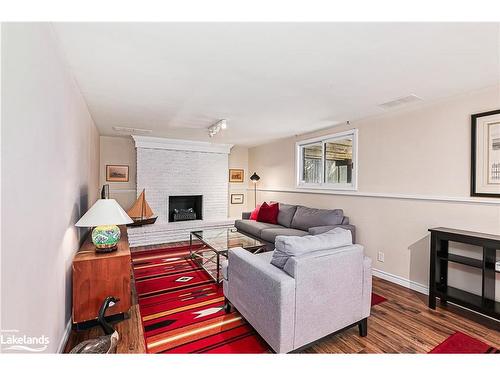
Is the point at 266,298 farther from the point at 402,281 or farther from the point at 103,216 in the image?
the point at 402,281

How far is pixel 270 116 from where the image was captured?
11.2 ft

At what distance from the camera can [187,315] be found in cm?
226

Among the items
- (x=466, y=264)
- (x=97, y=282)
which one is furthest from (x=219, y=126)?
(x=466, y=264)

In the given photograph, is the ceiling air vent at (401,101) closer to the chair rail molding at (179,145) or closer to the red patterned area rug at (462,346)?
the red patterned area rug at (462,346)

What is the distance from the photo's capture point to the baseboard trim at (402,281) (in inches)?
109

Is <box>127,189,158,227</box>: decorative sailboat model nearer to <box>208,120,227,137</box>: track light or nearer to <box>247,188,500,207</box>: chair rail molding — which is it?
<box>208,120,227,137</box>: track light

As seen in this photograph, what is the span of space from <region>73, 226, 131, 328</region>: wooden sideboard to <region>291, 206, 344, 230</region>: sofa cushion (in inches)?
108

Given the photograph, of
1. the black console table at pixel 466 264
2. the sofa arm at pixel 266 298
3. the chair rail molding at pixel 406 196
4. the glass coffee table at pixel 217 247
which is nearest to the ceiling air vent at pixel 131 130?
the glass coffee table at pixel 217 247

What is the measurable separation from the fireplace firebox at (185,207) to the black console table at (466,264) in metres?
4.65

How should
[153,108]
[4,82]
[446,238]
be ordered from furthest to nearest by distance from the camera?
[153,108]
[446,238]
[4,82]
